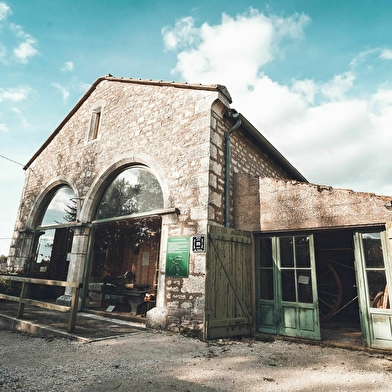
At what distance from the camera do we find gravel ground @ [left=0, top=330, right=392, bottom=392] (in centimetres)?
261

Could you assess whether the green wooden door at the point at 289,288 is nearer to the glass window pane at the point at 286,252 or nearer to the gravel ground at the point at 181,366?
the glass window pane at the point at 286,252

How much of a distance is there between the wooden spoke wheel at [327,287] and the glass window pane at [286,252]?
108 inches

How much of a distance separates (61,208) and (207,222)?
5533 millimetres

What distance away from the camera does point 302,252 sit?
16.3 feet

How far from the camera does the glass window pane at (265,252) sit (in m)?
5.30

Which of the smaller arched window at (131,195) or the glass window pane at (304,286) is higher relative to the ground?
the smaller arched window at (131,195)

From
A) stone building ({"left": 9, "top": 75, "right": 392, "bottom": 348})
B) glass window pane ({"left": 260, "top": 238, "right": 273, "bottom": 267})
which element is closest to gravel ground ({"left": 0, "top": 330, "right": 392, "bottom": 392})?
stone building ({"left": 9, "top": 75, "right": 392, "bottom": 348})

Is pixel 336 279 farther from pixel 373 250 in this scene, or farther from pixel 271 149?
pixel 271 149

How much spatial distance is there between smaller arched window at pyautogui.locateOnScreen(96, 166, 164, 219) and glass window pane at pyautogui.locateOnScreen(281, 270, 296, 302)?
2.73m

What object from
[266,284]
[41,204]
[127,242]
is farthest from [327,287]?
[41,204]

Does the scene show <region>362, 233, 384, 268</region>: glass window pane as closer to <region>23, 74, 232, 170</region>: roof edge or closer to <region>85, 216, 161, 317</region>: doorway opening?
<region>23, 74, 232, 170</region>: roof edge

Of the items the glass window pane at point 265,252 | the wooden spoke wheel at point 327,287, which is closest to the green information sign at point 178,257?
the glass window pane at point 265,252

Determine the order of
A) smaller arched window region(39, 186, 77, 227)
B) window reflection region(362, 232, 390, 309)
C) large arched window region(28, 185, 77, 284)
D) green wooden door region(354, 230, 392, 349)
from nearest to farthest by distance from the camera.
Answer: green wooden door region(354, 230, 392, 349) → window reflection region(362, 232, 390, 309) → smaller arched window region(39, 186, 77, 227) → large arched window region(28, 185, 77, 284)

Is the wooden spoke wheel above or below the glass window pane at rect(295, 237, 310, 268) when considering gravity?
below
